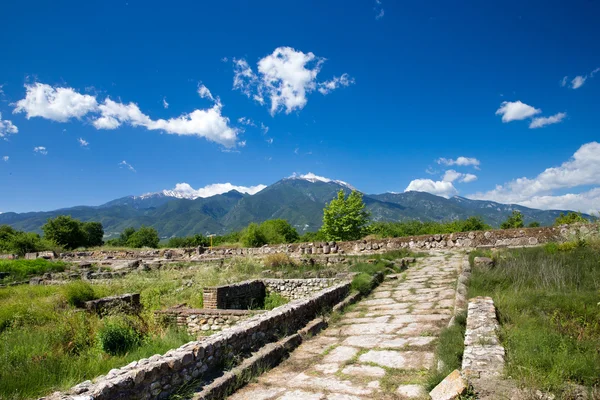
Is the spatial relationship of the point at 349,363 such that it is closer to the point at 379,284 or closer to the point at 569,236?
the point at 379,284

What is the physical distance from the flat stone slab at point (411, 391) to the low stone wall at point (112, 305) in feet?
22.0

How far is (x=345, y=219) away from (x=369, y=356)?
37717 millimetres

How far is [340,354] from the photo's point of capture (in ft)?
17.3

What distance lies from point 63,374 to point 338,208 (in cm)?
3979

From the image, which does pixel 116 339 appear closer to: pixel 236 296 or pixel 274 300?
pixel 236 296

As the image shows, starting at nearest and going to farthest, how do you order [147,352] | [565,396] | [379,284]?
[565,396], [147,352], [379,284]

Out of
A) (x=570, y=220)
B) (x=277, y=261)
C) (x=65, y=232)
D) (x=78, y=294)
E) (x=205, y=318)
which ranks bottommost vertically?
(x=205, y=318)

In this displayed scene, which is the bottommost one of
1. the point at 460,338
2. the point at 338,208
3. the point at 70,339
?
the point at 70,339

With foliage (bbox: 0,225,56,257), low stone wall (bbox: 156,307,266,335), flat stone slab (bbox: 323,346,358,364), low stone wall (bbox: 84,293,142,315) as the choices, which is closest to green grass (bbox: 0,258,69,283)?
foliage (bbox: 0,225,56,257)

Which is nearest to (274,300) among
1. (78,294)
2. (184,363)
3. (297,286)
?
(297,286)

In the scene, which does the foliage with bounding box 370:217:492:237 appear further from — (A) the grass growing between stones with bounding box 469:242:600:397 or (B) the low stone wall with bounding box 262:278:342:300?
(A) the grass growing between stones with bounding box 469:242:600:397

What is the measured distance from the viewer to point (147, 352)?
5.39m

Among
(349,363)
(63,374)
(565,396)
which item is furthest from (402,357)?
(63,374)

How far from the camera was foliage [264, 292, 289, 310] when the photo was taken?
10570 millimetres
